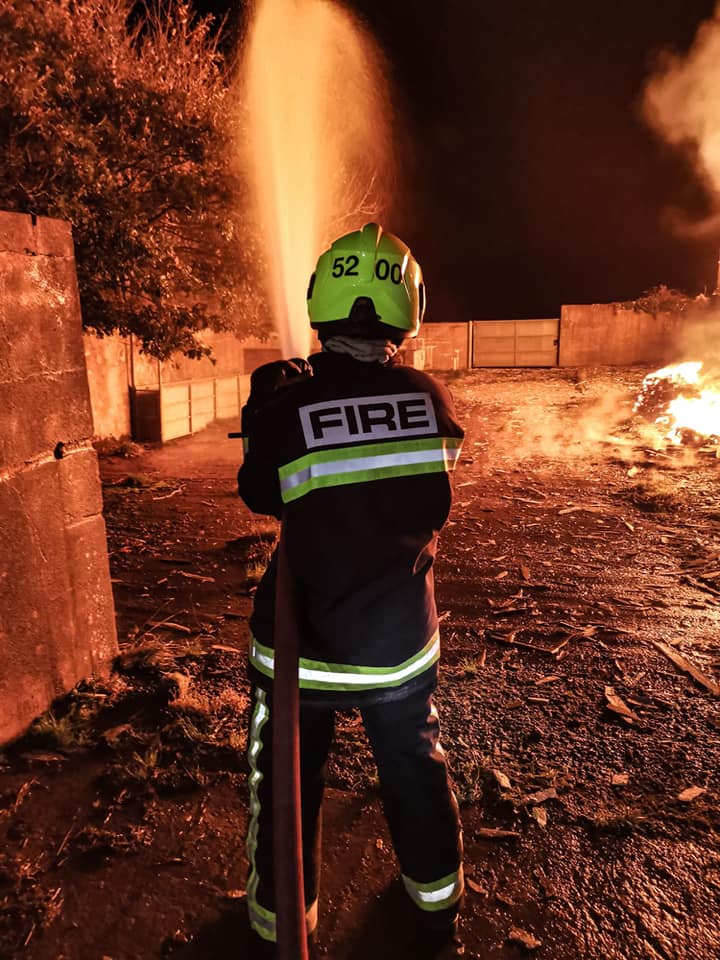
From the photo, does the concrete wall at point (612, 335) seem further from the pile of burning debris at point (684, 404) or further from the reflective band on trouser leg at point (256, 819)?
the reflective band on trouser leg at point (256, 819)

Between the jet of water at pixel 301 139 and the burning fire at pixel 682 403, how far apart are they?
7.34 m

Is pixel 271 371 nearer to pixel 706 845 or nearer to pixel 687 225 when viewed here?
pixel 706 845

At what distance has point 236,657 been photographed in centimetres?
466

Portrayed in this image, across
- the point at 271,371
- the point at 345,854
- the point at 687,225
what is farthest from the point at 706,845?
the point at 687,225

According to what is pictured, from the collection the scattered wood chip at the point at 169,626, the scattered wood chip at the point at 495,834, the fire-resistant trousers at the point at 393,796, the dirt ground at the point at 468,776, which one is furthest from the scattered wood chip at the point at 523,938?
the scattered wood chip at the point at 169,626

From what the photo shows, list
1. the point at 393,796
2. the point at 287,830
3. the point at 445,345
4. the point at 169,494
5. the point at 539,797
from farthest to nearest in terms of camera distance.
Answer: the point at 445,345 → the point at 169,494 → the point at 539,797 → the point at 393,796 → the point at 287,830

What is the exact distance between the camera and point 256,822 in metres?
2.34

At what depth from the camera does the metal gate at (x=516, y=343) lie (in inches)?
1044

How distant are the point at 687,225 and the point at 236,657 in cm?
4464

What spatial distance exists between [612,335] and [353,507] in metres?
26.2

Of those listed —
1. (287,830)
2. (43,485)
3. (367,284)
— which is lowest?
(287,830)

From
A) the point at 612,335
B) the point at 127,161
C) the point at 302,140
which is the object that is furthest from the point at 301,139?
the point at 612,335

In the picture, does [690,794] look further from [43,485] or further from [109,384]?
[109,384]

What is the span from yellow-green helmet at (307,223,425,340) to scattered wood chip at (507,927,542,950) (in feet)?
7.20
